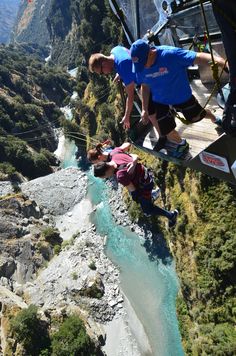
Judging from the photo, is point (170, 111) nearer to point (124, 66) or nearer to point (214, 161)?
point (124, 66)

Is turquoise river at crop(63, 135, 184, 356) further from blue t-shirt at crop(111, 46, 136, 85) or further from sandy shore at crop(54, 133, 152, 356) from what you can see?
blue t-shirt at crop(111, 46, 136, 85)

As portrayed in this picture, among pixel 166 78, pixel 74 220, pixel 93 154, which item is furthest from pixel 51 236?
pixel 166 78

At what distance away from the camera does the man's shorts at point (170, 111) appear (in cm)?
781

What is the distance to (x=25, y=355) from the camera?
3036cm

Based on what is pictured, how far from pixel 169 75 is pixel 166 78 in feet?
0.27

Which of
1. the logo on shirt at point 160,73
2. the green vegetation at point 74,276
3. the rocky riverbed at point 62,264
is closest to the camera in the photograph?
the logo on shirt at point 160,73

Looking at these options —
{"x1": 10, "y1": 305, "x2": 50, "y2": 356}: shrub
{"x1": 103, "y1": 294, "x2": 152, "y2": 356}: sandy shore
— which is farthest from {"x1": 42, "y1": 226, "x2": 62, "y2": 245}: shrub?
{"x1": 103, "y1": 294, "x2": 152, "y2": 356}: sandy shore

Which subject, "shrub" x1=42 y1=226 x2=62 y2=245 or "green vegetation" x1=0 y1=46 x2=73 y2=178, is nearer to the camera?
"shrub" x1=42 y1=226 x2=62 y2=245

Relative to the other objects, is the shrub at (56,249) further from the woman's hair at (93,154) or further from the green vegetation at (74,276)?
the woman's hair at (93,154)

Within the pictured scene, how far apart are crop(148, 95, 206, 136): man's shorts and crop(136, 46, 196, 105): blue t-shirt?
0.52ft

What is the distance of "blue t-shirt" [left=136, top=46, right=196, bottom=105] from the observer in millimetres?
7000

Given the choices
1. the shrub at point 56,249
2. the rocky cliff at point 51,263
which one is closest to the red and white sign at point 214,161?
the rocky cliff at point 51,263

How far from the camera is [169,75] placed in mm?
7219

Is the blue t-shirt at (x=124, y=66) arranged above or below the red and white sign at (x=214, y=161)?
above
